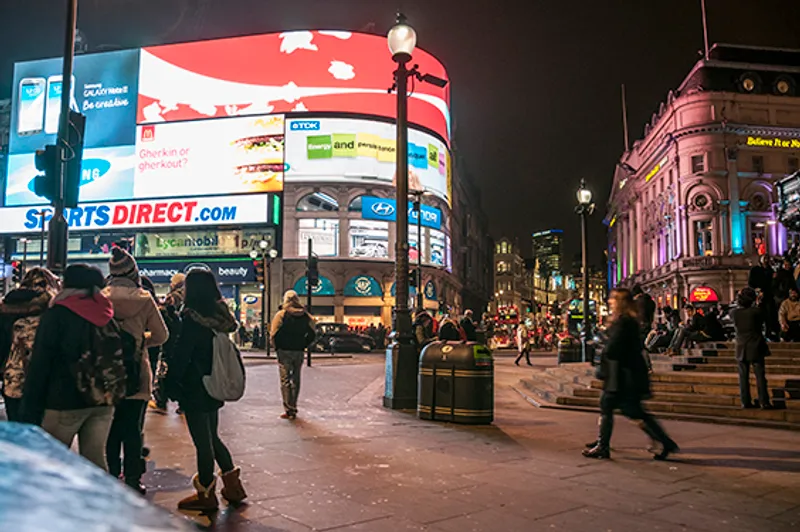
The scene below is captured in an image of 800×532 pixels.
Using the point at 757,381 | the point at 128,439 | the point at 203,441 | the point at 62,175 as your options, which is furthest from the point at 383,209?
the point at 203,441

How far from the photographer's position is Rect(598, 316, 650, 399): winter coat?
693cm

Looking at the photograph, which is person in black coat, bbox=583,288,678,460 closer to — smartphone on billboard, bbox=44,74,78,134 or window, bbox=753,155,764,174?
smartphone on billboard, bbox=44,74,78,134

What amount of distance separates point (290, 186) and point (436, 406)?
39.8m

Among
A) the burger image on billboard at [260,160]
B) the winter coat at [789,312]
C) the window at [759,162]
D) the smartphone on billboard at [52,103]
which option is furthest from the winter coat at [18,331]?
the window at [759,162]

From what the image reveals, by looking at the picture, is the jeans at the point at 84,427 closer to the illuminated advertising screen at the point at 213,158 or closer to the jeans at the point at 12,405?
the jeans at the point at 12,405

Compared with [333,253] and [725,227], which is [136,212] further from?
[725,227]

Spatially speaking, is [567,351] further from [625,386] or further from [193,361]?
[193,361]

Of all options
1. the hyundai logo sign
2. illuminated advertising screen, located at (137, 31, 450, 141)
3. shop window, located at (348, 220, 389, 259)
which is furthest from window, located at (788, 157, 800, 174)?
shop window, located at (348, 220, 389, 259)

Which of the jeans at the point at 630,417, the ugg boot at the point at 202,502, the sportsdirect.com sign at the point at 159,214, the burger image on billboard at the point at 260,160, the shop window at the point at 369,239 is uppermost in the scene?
the burger image on billboard at the point at 260,160

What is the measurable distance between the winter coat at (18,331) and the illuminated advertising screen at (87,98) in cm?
4864

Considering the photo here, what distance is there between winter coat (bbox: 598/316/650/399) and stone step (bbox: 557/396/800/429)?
3498mm

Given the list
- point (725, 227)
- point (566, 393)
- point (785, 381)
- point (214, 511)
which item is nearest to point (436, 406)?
point (566, 393)

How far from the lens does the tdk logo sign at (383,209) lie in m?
47.8

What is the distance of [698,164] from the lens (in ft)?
190
